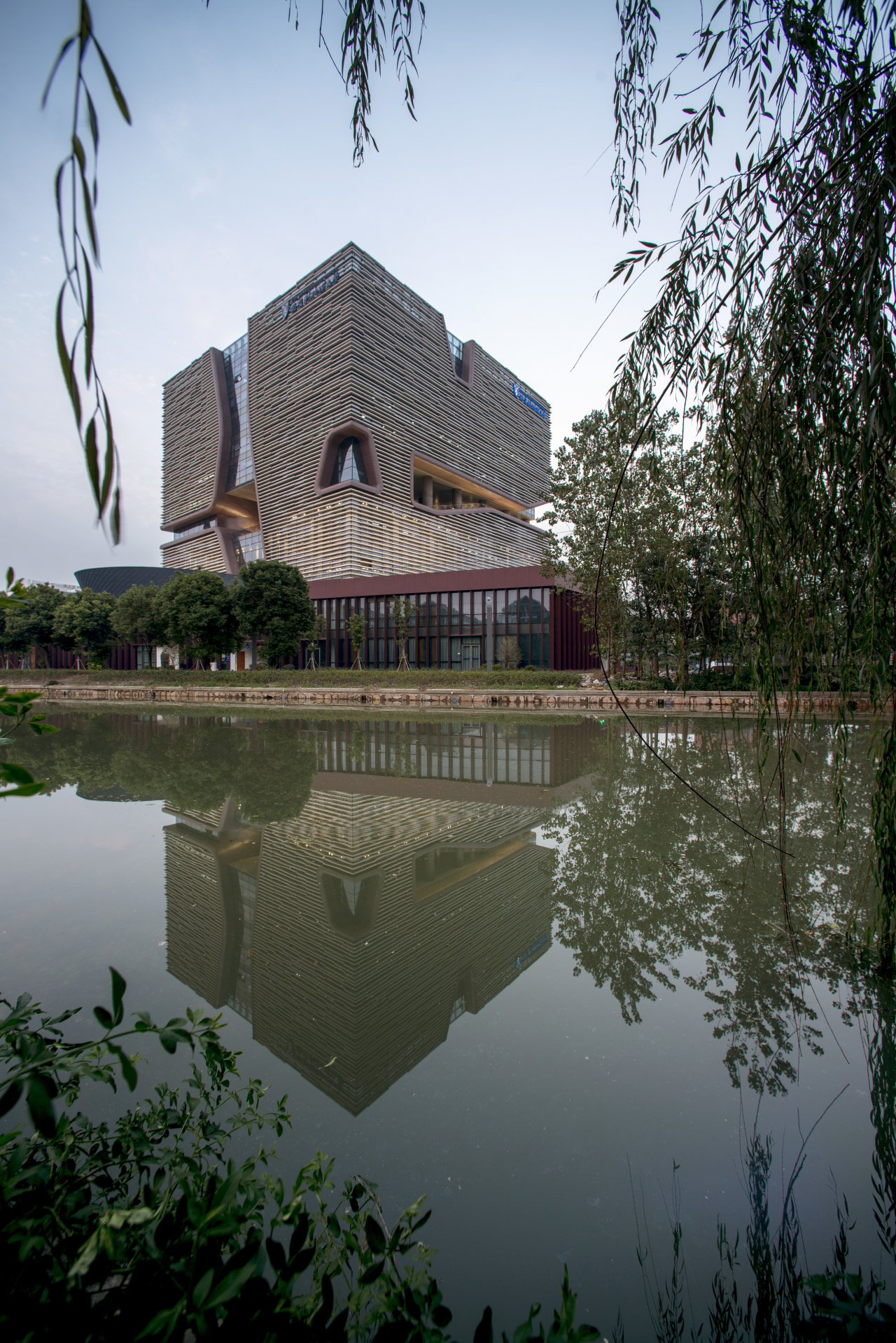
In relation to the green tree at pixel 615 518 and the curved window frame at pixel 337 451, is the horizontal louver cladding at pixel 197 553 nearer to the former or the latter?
the curved window frame at pixel 337 451

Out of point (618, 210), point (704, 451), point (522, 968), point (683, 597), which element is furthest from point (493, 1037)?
point (618, 210)

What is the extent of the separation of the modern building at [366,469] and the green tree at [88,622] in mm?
14693

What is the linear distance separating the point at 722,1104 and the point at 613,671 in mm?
22818

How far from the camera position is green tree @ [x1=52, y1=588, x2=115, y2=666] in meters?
39.8

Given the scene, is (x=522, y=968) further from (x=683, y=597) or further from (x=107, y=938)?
(x=107, y=938)

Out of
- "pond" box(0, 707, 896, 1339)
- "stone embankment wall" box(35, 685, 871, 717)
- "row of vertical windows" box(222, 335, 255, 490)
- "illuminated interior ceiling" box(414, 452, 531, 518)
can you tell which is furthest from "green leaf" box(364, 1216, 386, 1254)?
"row of vertical windows" box(222, 335, 255, 490)

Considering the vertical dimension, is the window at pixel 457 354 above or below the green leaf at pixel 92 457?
above

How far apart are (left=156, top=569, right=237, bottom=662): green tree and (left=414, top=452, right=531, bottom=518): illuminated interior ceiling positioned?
94.6 feet

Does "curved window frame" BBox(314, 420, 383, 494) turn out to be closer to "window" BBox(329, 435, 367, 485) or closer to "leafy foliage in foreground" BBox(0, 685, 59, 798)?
"window" BBox(329, 435, 367, 485)

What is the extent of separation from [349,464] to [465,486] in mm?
19540

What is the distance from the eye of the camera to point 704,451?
2.54 m

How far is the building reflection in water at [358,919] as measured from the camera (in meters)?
2.72

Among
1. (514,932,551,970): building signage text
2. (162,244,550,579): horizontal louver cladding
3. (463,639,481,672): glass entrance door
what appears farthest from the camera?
(162,244,550,579): horizontal louver cladding

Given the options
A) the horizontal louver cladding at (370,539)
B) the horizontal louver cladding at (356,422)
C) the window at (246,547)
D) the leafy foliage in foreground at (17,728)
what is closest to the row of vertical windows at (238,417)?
the horizontal louver cladding at (356,422)
